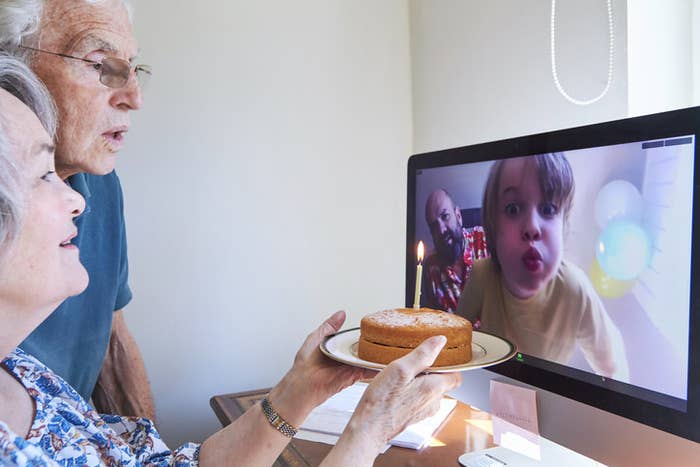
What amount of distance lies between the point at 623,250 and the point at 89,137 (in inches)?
38.4

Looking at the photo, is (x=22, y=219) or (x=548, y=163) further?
(x=548, y=163)

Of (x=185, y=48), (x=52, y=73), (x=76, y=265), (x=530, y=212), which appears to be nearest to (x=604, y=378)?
(x=530, y=212)

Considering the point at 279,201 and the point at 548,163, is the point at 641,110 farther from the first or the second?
the point at 279,201

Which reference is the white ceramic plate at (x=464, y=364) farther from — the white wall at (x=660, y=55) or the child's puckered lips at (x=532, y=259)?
the white wall at (x=660, y=55)

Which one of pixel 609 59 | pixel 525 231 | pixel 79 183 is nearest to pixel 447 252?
pixel 525 231

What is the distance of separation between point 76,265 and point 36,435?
271 millimetres

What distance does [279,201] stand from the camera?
181cm

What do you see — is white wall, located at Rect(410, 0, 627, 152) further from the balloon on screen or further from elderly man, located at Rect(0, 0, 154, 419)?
elderly man, located at Rect(0, 0, 154, 419)

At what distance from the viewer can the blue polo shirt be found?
1.21 m

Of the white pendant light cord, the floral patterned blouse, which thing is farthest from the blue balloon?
the floral patterned blouse

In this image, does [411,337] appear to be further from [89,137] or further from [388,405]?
[89,137]

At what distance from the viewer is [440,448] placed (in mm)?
1068

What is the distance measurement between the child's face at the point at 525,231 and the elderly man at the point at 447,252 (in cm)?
6

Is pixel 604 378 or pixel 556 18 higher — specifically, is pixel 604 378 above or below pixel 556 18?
below
